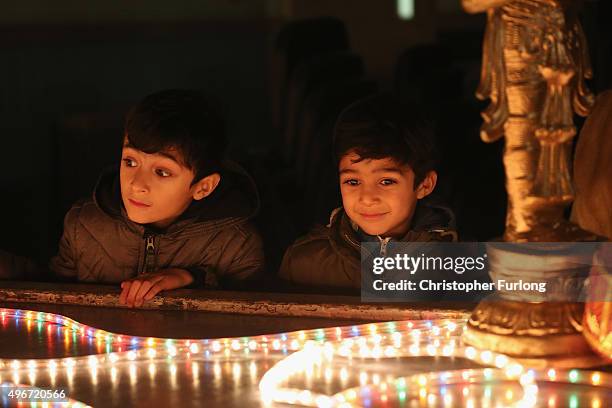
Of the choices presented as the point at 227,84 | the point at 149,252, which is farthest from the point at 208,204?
the point at 227,84

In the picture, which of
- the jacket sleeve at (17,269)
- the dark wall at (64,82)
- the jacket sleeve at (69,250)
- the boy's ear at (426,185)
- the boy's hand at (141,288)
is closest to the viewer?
the boy's hand at (141,288)

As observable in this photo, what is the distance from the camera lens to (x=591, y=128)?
1.59m

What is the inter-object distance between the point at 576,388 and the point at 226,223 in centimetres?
96

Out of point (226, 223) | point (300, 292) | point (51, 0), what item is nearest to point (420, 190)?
point (226, 223)

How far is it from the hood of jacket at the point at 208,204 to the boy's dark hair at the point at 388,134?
0.22 metres

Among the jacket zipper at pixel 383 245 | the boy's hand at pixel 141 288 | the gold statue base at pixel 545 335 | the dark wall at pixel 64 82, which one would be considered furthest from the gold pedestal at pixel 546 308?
the dark wall at pixel 64 82

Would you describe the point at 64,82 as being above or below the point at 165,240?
above

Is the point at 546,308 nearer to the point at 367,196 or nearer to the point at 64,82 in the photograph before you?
the point at 367,196

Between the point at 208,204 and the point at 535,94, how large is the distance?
3.21 ft

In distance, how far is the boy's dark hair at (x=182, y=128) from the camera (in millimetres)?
1896

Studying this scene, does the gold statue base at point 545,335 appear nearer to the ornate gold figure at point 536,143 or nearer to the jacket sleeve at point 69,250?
the ornate gold figure at point 536,143

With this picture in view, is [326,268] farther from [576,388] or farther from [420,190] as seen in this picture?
[576,388]

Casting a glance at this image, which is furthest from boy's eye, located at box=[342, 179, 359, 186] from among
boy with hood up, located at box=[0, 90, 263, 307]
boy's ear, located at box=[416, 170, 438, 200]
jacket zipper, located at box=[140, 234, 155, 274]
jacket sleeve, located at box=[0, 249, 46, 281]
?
jacket sleeve, located at box=[0, 249, 46, 281]

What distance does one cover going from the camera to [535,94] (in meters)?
1.14
